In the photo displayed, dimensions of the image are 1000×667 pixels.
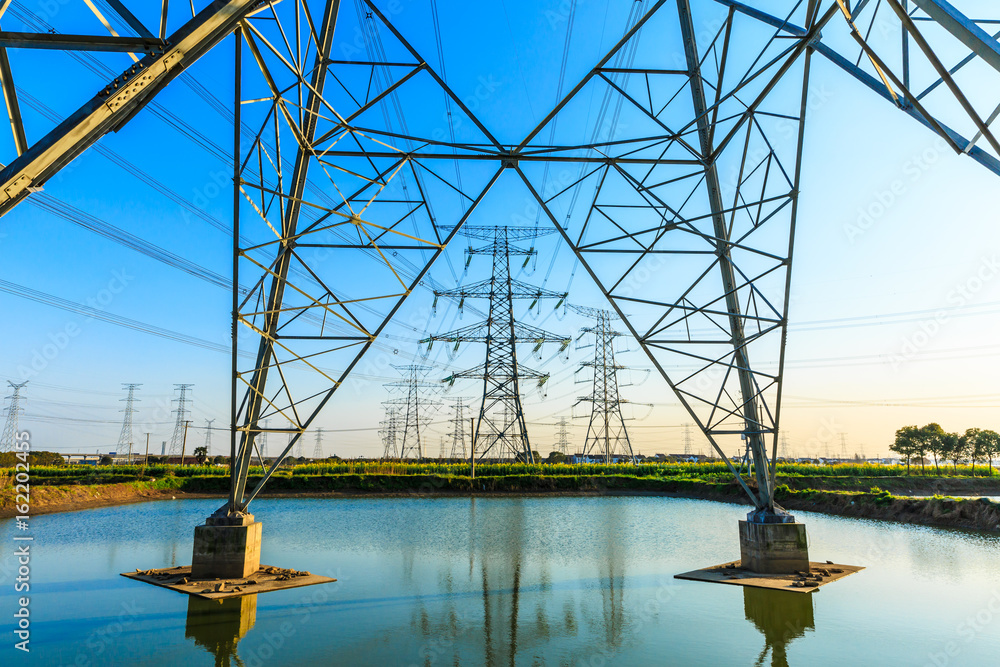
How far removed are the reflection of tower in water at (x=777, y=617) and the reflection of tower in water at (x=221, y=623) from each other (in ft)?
25.6

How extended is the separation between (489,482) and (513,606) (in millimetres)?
27929

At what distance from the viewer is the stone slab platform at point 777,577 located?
39.7 feet

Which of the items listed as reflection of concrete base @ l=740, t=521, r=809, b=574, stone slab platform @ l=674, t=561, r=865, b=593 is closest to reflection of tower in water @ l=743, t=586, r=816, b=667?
stone slab platform @ l=674, t=561, r=865, b=593

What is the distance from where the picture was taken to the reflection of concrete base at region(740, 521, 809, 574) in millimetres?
13117

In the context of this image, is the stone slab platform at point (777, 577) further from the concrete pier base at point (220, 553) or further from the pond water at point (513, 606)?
the concrete pier base at point (220, 553)

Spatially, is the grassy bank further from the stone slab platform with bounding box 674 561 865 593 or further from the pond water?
the stone slab platform with bounding box 674 561 865 593

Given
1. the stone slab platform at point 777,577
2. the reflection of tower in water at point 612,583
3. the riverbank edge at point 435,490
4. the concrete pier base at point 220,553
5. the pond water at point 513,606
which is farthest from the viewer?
the riverbank edge at point 435,490

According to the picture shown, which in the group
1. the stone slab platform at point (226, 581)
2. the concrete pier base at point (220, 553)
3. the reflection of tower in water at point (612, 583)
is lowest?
the reflection of tower in water at point (612, 583)

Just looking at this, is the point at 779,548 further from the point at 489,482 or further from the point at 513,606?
the point at 489,482

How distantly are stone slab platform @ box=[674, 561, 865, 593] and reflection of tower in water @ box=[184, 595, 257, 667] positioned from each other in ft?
31.0

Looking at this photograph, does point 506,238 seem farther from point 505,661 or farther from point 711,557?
point 505,661

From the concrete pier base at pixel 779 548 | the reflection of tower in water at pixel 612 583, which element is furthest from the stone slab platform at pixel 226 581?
the concrete pier base at pixel 779 548

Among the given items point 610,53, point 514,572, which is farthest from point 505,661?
point 610,53

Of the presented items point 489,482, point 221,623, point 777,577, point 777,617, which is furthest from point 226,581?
point 489,482
